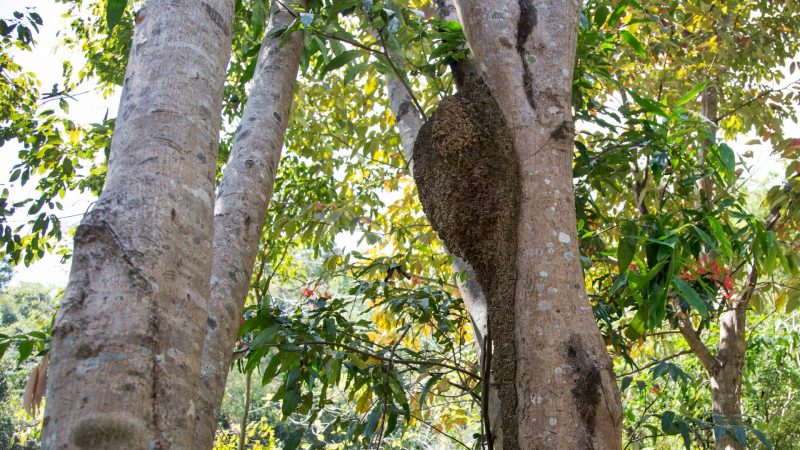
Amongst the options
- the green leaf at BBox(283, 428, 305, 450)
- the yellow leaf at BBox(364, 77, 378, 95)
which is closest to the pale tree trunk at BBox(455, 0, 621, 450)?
the green leaf at BBox(283, 428, 305, 450)

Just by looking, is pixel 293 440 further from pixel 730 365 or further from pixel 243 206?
pixel 730 365

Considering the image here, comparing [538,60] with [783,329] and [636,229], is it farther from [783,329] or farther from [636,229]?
[783,329]

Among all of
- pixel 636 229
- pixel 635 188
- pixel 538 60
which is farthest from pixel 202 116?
pixel 635 188

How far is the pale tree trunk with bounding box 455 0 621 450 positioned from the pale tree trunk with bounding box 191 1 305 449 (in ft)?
1.98

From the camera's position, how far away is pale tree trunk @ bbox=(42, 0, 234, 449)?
756 mm

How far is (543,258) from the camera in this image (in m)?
1.40

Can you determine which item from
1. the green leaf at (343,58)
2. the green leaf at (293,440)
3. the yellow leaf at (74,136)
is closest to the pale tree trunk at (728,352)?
the green leaf at (293,440)

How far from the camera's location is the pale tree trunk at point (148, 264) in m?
0.76

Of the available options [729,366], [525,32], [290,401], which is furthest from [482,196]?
[729,366]

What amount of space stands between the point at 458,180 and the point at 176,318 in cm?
85

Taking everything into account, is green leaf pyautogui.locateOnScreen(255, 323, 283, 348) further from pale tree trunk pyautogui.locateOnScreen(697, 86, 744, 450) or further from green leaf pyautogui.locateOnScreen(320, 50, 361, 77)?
pale tree trunk pyautogui.locateOnScreen(697, 86, 744, 450)

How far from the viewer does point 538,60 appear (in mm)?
1644

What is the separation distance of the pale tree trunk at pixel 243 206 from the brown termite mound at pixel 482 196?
46 centimetres

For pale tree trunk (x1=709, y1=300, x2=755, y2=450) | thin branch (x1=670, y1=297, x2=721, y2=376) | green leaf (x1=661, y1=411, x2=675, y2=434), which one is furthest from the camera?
pale tree trunk (x1=709, y1=300, x2=755, y2=450)
